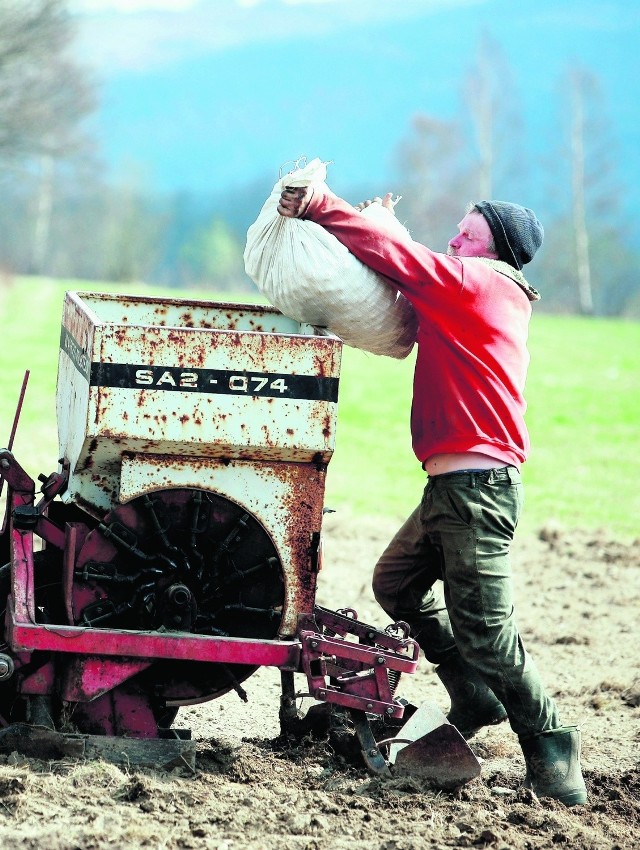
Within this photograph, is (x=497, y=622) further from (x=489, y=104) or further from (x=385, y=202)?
(x=489, y=104)

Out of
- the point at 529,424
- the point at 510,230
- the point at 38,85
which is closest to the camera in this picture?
the point at 510,230

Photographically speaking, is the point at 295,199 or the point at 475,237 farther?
the point at 475,237

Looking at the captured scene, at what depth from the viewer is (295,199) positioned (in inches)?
161

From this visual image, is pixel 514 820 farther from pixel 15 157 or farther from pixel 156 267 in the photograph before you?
pixel 156 267

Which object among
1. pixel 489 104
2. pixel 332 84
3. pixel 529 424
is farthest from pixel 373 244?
pixel 332 84

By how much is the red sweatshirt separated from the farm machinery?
1.18 ft

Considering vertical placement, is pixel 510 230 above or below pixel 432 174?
below

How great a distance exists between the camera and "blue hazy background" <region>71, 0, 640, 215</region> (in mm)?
93062

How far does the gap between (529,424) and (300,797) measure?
40.1ft

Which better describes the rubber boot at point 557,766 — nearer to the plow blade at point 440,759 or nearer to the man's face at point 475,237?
the plow blade at point 440,759

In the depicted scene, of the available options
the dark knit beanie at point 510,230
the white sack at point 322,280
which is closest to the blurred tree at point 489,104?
the dark knit beanie at point 510,230

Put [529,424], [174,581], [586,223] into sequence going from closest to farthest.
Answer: [174,581] < [529,424] < [586,223]

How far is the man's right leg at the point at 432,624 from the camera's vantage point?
4.66 meters

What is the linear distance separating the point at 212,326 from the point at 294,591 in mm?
1187
